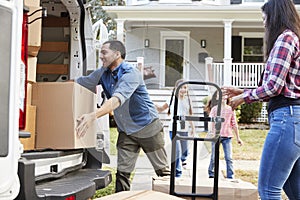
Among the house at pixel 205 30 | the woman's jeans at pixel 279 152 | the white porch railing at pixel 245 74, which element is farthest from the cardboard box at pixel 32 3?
the white porch railing at pixel 245 74

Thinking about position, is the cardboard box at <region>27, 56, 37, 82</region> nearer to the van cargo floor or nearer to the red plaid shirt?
the van cargo floor

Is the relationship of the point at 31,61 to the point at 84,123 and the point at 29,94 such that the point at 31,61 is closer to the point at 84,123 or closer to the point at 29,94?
the point at 29,94

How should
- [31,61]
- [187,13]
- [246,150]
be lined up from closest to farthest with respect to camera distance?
[31,61] < [246,150] < [187,13]

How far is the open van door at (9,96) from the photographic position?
206 cm

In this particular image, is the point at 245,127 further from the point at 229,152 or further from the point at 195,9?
the point at 229,152

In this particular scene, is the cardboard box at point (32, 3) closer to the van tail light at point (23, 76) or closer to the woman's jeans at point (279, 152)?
the van tail light at point (23, 76)

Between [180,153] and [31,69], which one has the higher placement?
[31,69]

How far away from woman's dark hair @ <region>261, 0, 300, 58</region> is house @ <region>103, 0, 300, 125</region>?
1001 centimetres

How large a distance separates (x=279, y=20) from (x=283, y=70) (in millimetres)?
358

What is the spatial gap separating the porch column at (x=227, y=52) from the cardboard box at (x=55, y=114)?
10812mm

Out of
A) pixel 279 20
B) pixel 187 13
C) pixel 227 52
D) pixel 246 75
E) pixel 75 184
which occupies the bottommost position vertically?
pixel 75 184

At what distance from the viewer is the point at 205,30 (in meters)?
15.4

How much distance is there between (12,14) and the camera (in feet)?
7.04

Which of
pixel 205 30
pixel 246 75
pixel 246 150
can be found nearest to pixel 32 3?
pixel 246 150
